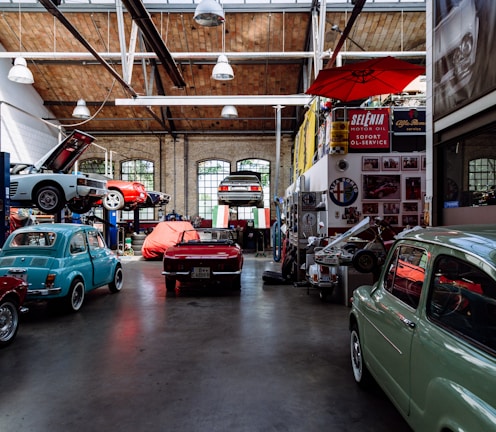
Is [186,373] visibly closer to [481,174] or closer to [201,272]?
[201,272]

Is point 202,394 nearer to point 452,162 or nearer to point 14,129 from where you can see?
point 452,162

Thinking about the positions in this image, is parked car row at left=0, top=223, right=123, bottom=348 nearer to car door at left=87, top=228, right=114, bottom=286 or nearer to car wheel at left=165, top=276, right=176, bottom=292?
car door at left=87, top=228, right=114, bottom=286

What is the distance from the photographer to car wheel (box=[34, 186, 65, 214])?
31.9 ft

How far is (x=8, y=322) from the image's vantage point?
15.5ft

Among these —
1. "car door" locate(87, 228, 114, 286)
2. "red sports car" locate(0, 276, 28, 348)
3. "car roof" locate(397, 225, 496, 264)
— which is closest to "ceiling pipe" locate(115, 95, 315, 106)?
"car door" locate(87, 228, 114, 286)

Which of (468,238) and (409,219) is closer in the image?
(468,238)

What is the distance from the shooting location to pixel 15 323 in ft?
15.8

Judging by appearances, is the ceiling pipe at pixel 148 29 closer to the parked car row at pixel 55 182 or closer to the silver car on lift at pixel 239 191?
the parked car row at pixel 55 182

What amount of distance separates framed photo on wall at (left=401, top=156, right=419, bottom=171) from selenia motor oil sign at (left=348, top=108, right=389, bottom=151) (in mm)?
528

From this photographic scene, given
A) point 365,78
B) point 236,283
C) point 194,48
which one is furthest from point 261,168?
point 365,78

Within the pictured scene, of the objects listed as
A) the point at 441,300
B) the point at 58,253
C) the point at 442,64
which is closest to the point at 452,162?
the point at 442,64

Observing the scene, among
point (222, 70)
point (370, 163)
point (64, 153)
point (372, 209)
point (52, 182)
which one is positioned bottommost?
point (372, 209)

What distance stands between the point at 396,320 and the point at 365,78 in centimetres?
602

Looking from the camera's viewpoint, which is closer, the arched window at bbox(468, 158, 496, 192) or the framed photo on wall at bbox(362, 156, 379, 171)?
the arched window at bbox(468, 158, 496, 192)
